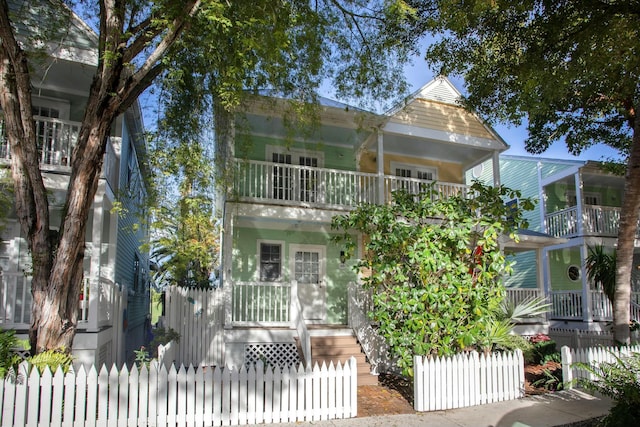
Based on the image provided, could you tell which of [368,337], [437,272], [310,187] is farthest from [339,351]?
[310,187]

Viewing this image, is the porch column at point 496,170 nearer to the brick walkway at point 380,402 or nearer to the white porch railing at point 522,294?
the white porch railing at point 522,294

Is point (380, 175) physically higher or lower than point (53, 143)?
higher

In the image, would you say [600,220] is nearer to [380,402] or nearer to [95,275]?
[380,402]

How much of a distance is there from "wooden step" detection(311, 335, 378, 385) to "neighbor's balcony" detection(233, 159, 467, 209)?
11.0 ft

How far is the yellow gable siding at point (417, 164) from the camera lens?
1487 cm

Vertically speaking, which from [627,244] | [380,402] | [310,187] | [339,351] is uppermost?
[310,187]

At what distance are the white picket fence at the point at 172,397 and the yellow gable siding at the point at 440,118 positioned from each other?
8.31m

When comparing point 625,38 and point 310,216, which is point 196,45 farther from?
point 625,38

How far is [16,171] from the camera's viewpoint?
22.0 ft

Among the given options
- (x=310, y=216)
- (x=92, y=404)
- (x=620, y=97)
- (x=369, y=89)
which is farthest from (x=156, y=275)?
(x=620, y=97)

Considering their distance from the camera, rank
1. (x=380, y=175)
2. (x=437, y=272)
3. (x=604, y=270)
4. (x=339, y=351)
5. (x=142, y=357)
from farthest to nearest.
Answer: (x=604, y=270) < (x=380, y=175) < (x=339, y=351) < (x=437, y=272) < (x=142, y=357)

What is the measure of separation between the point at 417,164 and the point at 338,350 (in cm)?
723

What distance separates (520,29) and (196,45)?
306 inches

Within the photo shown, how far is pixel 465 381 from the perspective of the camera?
26.4 ft
